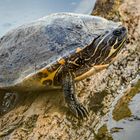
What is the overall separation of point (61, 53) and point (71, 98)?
0.38 m

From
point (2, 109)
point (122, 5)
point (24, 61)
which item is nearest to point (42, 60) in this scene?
point (24, 61)

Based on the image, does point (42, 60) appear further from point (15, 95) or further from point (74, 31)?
point (15, 95)

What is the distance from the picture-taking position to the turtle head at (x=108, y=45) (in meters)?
3.57

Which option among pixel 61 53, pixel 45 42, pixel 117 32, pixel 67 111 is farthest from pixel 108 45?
pixel 67 111

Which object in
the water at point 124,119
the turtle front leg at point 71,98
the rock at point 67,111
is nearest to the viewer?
the water at point 124,119

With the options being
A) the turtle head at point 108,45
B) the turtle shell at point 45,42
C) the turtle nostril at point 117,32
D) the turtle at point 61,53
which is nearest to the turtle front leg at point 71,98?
the turtle at point 61,53

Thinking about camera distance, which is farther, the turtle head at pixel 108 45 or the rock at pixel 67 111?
the turtle head at pixel 108 45

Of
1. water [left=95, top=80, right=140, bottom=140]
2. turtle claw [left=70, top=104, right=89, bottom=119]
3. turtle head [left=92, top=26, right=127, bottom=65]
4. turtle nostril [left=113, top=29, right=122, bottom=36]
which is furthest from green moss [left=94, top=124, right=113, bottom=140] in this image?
turtle nostril [left=113, top=29, right=122, bottom=36]

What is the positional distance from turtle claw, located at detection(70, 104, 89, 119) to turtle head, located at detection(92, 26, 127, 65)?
1.55ft

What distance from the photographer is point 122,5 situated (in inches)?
185

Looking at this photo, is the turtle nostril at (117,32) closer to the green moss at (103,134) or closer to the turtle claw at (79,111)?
the turtle claw at (79,111)

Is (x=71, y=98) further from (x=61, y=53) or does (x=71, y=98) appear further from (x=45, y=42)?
(x=45, y=42)

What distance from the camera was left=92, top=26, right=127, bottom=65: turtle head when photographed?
11.7ft

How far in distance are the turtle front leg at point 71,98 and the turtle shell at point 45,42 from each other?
18 cm
